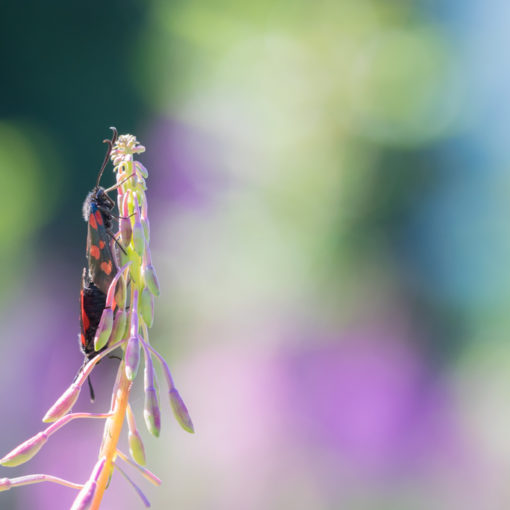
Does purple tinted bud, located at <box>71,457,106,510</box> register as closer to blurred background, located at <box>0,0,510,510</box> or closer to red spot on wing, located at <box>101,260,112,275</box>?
red spot on wing, located at <box>101,260,112,275</box>

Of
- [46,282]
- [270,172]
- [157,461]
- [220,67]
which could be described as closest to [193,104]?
[220,67]

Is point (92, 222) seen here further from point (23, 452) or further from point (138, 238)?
point (23, 452)

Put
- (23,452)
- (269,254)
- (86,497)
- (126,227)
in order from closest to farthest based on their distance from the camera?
(86,497), (23,452), (126,227), (269,254)

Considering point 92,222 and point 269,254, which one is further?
point 269,254

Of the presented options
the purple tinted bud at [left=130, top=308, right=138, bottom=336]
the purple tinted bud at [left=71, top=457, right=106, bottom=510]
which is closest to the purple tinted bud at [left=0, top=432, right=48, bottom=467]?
the purple tinted bud at [left=71, top=457, right=106, bottom=510]

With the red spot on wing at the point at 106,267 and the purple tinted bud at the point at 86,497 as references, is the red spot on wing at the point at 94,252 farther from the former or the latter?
the purple tinted bud at the point at 86,497

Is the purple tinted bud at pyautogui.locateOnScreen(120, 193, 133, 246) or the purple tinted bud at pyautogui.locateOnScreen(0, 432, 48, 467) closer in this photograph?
the purple tinted bud at pyautogui.locateOnScreen(0, 432, 48, 467)

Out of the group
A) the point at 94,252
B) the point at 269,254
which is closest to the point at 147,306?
the point at 94,252
